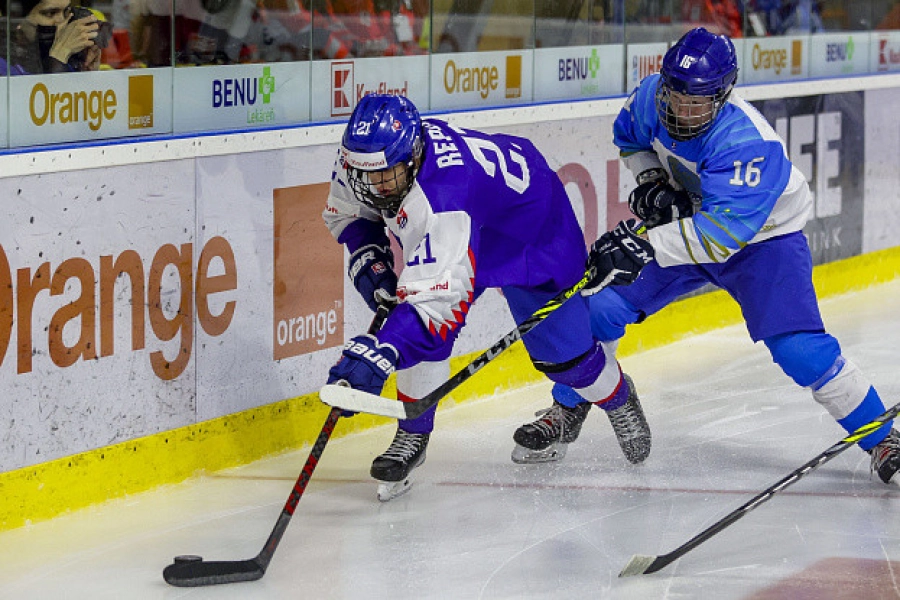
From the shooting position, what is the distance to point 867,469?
4445 millimetres

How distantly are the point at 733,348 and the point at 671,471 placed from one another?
1.71m

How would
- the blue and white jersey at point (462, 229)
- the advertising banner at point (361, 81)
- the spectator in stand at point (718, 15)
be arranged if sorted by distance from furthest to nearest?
the spectator in stand at point (718, 15)
the advertising banner at point (361, 81)
the blue and white jersey at point (462, 229)

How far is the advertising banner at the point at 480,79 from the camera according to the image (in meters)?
5.42

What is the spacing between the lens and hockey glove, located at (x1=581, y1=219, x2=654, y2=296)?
394cm

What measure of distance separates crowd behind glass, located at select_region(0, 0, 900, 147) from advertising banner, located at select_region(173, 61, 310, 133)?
3 cm

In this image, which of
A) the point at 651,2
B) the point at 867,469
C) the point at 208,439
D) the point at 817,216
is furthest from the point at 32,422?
the point at 817,216

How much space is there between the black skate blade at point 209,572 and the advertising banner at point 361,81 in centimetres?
176

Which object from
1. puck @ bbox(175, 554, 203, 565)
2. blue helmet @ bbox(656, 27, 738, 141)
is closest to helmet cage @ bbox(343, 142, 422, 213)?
blue helmet @ bbox(656, 27, 738, 141)

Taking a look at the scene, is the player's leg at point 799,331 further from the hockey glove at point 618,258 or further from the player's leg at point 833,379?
the hockey glove at point 618,258

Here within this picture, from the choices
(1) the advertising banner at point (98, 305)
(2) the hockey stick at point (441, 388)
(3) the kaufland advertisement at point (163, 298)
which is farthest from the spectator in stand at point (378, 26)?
(2) the hockey stick at point (441, 388)

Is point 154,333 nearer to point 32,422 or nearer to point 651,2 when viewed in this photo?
point 32,422

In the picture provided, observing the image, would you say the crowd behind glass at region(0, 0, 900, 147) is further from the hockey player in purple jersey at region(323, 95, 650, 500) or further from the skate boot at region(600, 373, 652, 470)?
the skate boot at region(600, 373, 652, 470)

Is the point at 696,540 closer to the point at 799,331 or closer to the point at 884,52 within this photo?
the point at 799,331

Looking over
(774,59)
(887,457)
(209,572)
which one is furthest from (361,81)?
(774,59)
